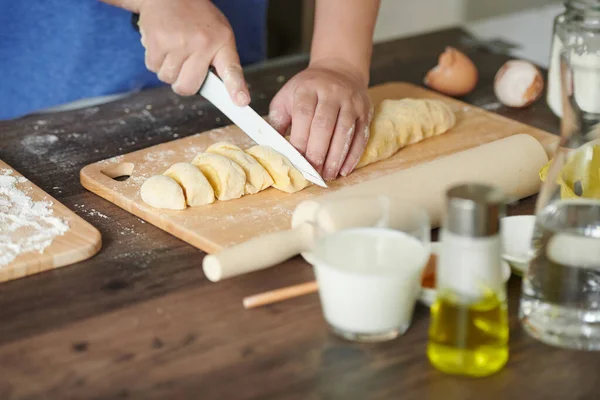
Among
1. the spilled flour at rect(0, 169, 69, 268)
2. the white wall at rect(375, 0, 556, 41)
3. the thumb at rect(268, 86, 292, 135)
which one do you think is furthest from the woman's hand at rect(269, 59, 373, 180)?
the white wall at rect(375, 0, 556, 41)

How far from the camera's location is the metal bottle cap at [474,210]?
0.88m

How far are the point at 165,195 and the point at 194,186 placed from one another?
1.8 inches

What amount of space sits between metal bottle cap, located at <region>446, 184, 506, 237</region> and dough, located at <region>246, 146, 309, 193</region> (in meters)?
0.54

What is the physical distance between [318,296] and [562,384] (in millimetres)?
325

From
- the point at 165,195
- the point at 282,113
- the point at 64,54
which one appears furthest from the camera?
the point at 64,54

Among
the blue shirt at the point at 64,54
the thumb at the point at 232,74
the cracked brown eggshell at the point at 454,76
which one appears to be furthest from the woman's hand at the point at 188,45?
the cracked brown eggshell at the point at 454,76

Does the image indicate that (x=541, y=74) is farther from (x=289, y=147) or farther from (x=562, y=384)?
(x=562, y=384)

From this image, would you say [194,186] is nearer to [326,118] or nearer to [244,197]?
[244,197]

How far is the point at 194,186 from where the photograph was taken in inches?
53.3

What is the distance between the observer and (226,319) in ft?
3.57

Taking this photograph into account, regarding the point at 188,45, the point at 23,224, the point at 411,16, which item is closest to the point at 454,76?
the point at 188,45

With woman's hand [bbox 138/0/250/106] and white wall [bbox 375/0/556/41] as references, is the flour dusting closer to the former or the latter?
woman's hand [bbox 138/0/250/106]

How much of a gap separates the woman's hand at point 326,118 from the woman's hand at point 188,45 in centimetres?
9

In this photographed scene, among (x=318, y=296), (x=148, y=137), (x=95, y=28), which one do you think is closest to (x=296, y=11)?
(x=95, y=28)
